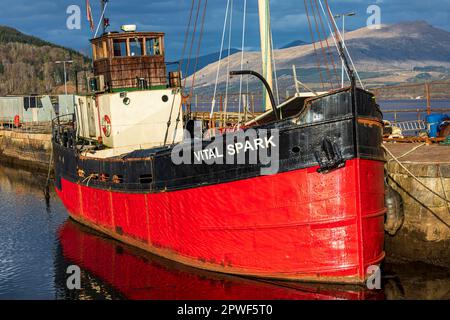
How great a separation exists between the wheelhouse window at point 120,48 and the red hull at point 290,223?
8104 mm

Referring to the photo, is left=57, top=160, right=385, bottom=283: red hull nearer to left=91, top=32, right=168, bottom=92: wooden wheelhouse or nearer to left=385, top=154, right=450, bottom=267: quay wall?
left=385, top=154, right=450, bottom=267: quay wall

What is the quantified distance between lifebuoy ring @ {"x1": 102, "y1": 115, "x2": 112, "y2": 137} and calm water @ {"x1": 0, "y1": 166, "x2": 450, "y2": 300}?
4.07 metres

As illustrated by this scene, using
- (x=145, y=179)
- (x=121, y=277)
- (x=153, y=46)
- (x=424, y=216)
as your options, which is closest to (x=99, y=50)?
(x=153, y=46)

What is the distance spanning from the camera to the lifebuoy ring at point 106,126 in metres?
20.0

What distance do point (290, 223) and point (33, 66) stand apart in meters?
149

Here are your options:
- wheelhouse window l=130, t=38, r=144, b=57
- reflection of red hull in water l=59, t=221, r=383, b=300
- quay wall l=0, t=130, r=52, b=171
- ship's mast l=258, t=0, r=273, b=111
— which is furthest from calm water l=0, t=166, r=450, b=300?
quay wall l=0, t=130, r=52, b=171

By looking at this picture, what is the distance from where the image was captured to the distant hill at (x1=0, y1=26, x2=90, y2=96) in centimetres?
13738

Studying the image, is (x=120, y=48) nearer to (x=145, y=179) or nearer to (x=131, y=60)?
(x=131, y=60)

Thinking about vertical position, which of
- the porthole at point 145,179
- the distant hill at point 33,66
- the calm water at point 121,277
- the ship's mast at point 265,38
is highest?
the distant hill at point 33,66

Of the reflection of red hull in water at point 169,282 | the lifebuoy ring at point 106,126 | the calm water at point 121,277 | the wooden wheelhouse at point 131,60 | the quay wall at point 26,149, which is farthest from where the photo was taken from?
the quay wall at point 26,149

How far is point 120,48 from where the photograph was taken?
21.2 m

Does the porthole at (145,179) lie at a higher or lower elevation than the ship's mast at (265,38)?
lower

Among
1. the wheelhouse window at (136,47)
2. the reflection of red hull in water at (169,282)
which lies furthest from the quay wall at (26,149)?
the reflection of red hull in water at (169,282)

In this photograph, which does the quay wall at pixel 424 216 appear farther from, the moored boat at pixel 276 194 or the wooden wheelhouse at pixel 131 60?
the wooden wheelhouse at pixel 131 60
